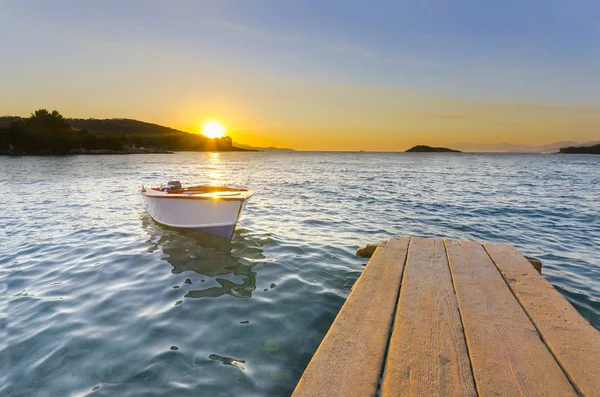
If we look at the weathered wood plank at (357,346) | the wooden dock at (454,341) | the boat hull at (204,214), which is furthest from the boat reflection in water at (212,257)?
the wooden dock at (454,341)

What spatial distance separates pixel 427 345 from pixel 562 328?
1.56 m

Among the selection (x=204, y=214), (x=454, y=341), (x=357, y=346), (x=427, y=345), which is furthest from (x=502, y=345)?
(x=204, y=214)

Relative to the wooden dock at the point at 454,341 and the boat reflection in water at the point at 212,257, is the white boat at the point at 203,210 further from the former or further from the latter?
the wooden dock at the point at 454,341

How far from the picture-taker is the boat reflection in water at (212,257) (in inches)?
269

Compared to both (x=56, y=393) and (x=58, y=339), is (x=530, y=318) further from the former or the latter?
(x=58, y=339)

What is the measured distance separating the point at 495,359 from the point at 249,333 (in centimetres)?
333

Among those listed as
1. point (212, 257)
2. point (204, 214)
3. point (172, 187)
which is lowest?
point (212, 257)

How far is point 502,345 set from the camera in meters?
3.07

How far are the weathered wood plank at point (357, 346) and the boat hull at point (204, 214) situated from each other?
6114 mm

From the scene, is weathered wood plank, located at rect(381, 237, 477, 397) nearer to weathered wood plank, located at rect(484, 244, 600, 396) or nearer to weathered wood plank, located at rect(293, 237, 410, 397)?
weathered wood plank, located at rect(293, 237, 410, 397)

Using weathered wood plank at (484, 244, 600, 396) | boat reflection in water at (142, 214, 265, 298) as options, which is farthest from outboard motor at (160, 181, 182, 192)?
weathered wood plank at (484, 244, 600, 396)

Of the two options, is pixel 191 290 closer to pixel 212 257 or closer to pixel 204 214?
pixel 212 257

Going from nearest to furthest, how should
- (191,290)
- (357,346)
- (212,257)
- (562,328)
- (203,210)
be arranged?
1. (357,346)
2. (562,328)
3. (191,290)
4. (212,257)
5. (203,210)

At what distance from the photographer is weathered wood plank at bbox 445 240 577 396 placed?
2521 millimetres
